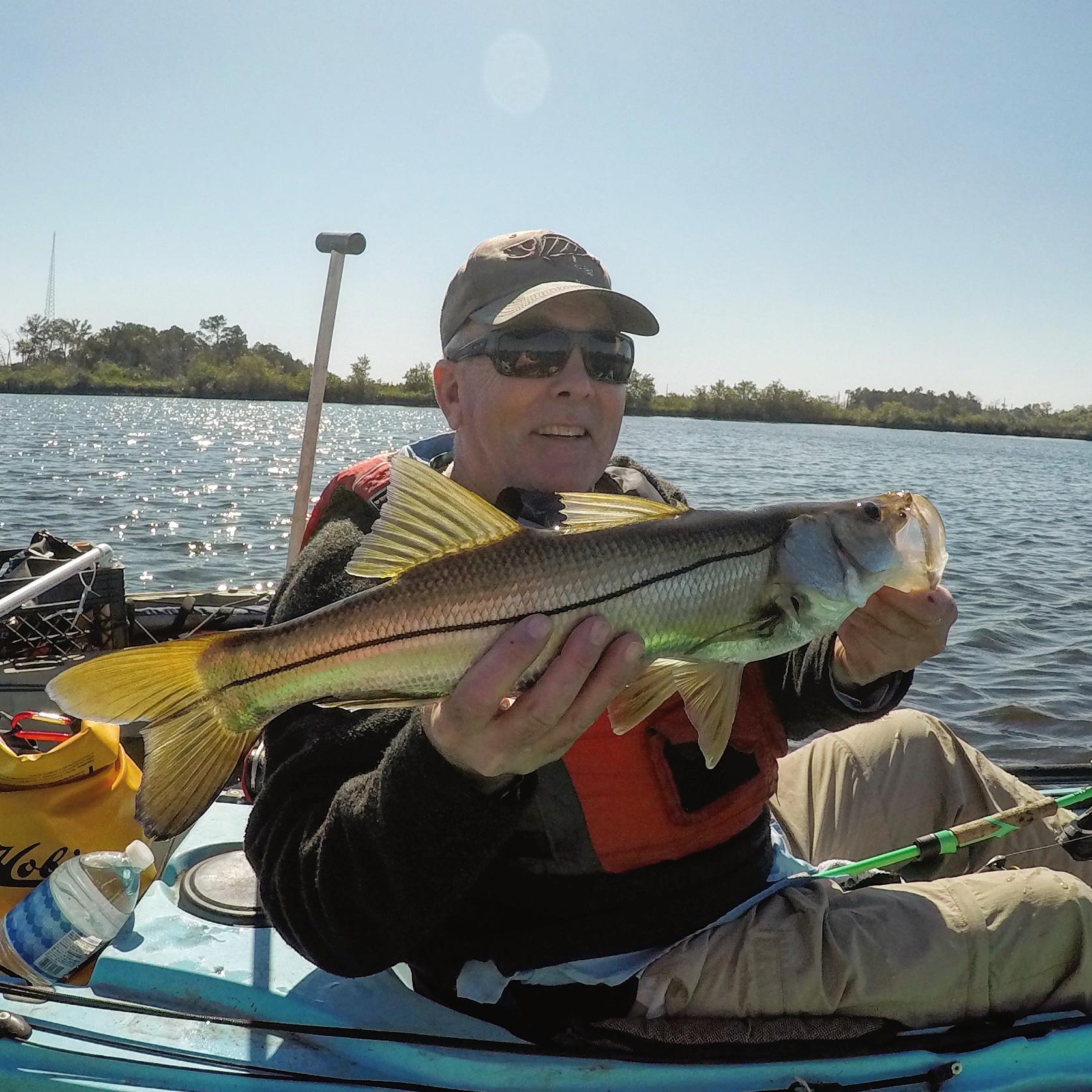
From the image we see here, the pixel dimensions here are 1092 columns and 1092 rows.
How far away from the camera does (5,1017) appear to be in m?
2.58

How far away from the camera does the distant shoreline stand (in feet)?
305

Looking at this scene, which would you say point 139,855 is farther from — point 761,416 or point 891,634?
point 761,416

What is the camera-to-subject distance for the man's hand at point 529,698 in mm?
2004

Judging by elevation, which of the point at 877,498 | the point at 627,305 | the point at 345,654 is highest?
the point at 627,305

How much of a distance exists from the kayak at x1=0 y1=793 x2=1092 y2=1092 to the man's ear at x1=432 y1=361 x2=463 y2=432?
1.90 meters

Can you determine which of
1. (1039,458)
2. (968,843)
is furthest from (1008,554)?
(1039,458)

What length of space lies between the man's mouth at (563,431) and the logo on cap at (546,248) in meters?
0.62

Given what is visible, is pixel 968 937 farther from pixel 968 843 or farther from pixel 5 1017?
pixel 5 1017

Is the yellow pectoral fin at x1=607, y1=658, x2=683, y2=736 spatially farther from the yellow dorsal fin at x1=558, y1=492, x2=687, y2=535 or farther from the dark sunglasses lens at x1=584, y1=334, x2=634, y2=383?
the dark sunglasses lens at x1=584, y1=334, x2=634, y2=383

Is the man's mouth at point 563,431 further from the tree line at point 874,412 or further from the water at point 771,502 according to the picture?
the tree line at point 874,412

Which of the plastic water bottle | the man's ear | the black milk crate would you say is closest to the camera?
the plastic water bottle

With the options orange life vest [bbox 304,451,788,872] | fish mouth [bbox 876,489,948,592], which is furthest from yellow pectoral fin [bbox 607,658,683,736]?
fish mouth [bbox 876,489,948,592]

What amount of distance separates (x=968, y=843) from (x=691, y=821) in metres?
1.48

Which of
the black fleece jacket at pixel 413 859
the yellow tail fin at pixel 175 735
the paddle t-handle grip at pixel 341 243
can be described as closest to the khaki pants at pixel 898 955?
the black fleece jacket at pixel 413 859
